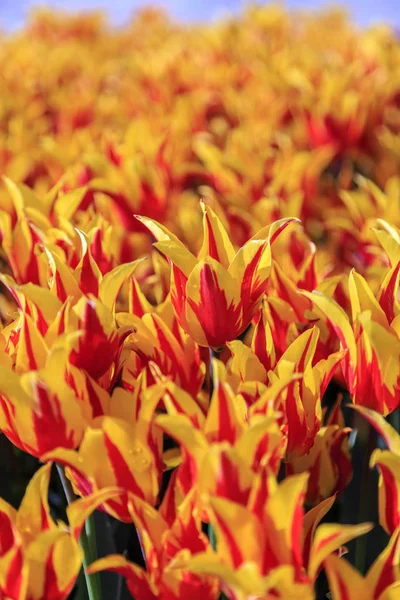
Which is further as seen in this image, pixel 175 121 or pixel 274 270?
pixel 175 121

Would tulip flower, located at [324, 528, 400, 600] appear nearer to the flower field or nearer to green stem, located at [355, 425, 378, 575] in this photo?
the flower field

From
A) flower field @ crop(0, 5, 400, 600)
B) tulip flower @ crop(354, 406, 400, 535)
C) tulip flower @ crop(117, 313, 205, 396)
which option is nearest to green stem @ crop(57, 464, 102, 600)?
flower field @ crop(0, 5, 400, 600)

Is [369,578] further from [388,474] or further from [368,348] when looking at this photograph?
[368,348]

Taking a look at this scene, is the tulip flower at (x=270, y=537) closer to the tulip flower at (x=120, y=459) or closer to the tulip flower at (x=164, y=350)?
the tulip flower at (x=120, y=459)

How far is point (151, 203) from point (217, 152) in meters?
0.31

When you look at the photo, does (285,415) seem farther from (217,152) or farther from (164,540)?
(217,152)

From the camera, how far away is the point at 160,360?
90 cm

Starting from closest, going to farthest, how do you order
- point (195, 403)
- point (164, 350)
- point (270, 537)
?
1. point (270, 537)
2. point (195, 403)
3. point (164, 350)

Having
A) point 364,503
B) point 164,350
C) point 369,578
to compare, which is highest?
point 164,350

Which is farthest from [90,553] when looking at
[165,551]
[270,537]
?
[270,537]

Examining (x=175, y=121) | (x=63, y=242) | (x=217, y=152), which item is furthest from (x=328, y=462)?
(x=175, y=121)

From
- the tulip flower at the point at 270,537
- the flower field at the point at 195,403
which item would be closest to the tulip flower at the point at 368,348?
the flower field at the point at 195,403

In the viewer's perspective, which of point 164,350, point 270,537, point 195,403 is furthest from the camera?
point 164,350

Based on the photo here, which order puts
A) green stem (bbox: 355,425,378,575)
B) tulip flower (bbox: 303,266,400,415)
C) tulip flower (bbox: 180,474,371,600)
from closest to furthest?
tulip flower (bbox: 180,474,371,600)
tulip flower (bbox: 303,266,400,415)
green stem (bbox: 355,425,378,575)
